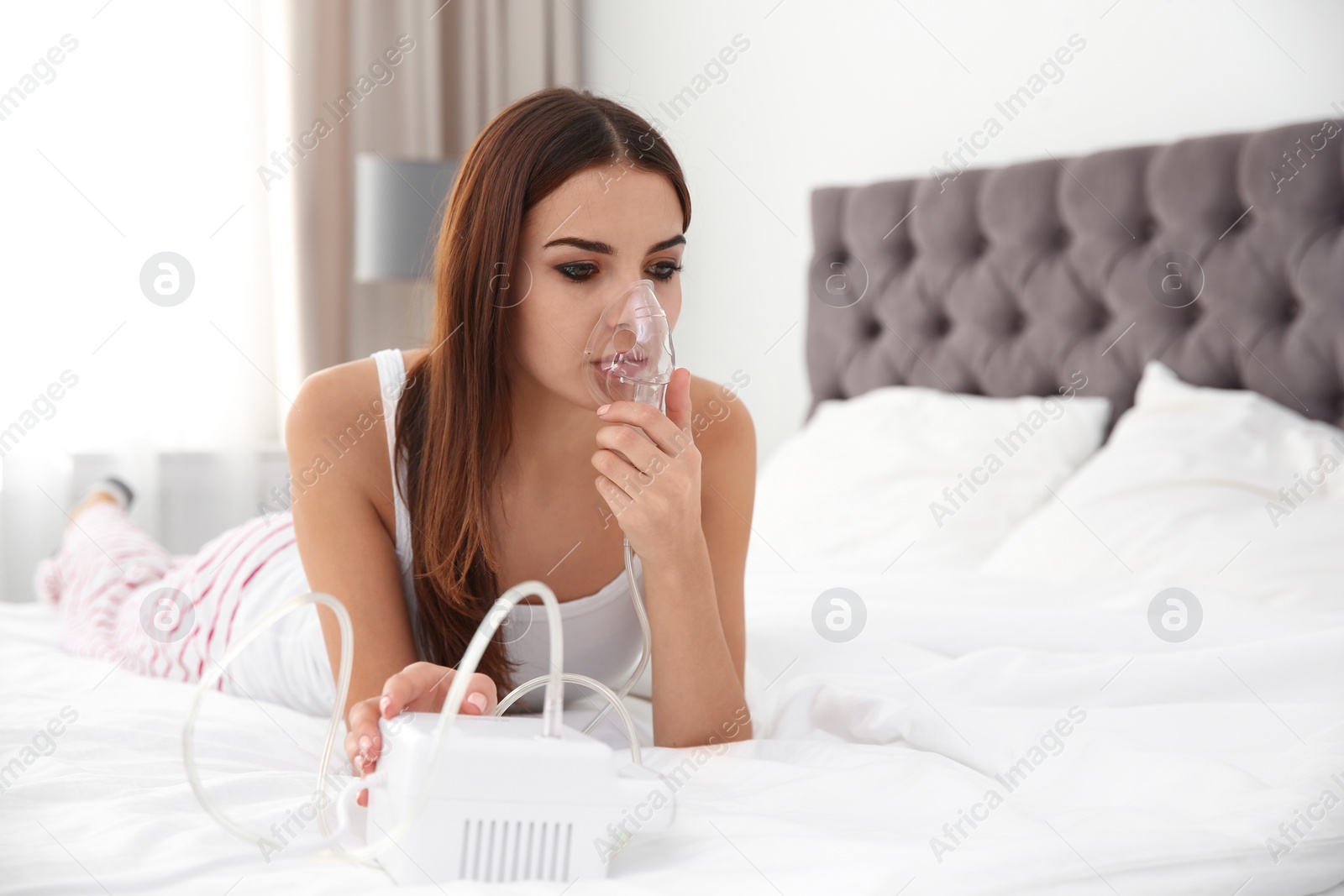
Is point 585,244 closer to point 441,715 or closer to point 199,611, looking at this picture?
point 441,715

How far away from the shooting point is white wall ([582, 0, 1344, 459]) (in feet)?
6.20

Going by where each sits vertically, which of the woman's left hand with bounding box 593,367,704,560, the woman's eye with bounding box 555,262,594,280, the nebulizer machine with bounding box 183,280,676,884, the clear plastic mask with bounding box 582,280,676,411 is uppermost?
the woman's eye with bounding box 555,262,594,280

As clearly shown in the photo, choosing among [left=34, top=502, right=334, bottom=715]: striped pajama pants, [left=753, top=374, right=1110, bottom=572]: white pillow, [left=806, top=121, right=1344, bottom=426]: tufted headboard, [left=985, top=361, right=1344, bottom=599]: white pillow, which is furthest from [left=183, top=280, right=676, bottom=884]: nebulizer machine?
[left=806, top=121, right=1344, bottom=426]: tufted headboard

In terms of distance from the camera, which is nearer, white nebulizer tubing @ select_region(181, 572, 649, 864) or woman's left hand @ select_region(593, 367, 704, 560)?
white nebulizer tubing @ select_region(181, 572, 649, 864)

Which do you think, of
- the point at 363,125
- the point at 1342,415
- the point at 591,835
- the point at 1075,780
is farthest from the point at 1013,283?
the point at 363,125

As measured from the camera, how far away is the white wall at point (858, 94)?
6.20 ft

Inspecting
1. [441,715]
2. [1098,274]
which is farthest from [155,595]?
[1098,274]

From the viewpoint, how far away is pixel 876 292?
2.42m

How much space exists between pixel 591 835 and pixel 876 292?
1.92 m

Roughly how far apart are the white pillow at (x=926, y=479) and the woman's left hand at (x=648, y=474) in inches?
31.7

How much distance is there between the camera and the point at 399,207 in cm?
279

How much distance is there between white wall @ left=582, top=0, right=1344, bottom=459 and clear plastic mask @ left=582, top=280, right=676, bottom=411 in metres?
1.38

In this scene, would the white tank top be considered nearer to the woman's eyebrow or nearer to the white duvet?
the white duvet

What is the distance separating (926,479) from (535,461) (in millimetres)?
913
